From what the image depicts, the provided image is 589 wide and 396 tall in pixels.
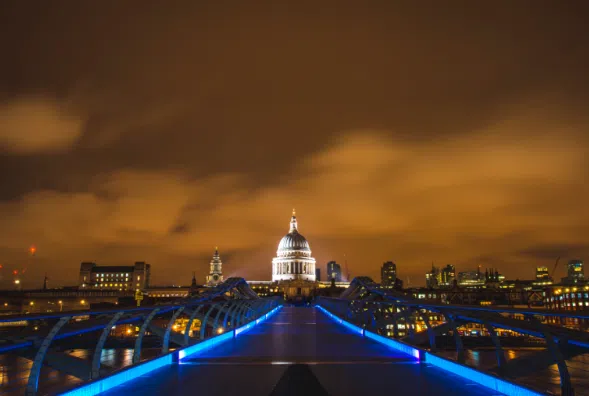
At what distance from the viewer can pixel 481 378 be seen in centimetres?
846

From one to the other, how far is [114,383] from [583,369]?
32.4 feet

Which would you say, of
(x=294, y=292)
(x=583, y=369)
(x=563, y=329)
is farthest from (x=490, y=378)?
(x=294, y=292)

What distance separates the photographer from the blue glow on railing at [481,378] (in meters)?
7.30

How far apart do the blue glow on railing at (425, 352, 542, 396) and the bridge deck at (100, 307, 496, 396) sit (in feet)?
0.60

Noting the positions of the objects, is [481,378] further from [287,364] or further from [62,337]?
[62,337]

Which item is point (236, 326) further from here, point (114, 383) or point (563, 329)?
point (563, 329)

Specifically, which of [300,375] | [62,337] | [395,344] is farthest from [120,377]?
[395,344]

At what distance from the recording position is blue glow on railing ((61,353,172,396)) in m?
7.39

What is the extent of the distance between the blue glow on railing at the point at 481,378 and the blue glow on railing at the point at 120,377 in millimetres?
5642

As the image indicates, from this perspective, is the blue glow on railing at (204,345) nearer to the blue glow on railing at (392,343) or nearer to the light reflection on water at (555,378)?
the blue glow on railing at (392,343)

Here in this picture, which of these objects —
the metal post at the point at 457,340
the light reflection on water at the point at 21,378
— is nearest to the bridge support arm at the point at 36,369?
the light reflection on water at the point at 21,378

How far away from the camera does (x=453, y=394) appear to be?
7727mm

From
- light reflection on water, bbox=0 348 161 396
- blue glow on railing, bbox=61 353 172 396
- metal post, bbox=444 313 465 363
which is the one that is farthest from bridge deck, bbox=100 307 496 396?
light reflection on water, bbox=0 348 161 396

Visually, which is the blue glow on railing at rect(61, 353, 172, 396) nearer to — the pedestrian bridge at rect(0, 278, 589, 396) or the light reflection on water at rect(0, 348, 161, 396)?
the pedestrian bridge at rect(0, 278, 589, 396)
